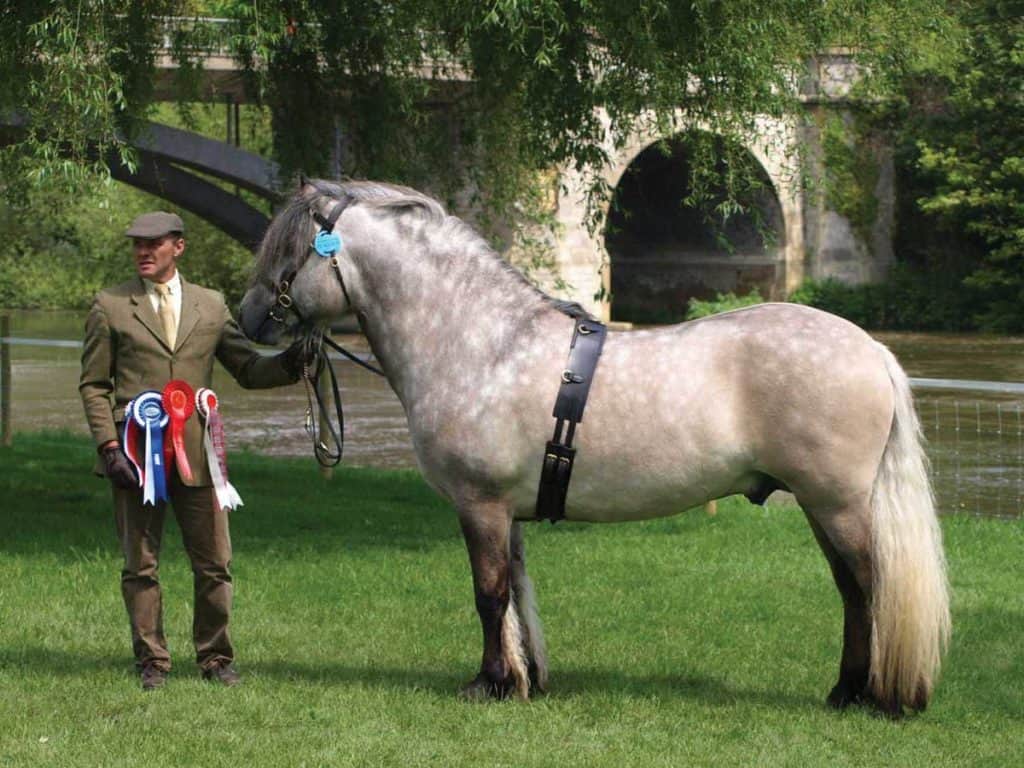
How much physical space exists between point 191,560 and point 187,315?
39.6 inches

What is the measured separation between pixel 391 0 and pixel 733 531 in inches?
173

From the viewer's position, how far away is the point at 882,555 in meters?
5.74

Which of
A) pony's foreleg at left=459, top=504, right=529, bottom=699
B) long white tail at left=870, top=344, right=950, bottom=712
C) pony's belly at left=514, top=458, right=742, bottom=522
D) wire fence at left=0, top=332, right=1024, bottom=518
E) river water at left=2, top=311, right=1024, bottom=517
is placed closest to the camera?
long white tail at left=870, top=344, right=950, bottom=712

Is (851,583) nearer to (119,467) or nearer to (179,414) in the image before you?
(179,414)

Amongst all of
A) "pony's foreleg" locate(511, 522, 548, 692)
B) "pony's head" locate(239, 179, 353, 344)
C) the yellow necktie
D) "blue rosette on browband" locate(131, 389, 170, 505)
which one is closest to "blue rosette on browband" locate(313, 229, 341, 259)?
"pony's head" locate(239, 179, 353, 344)

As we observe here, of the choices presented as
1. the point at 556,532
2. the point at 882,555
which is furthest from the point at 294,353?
the point at 556,532

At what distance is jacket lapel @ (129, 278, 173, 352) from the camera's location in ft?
20.6

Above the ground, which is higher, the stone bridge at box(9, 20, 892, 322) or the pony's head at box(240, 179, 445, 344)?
the pony's head at box(240, 179, 445, 344)

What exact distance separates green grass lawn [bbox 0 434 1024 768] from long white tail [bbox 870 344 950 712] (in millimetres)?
222

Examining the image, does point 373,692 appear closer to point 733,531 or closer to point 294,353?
point 294,353

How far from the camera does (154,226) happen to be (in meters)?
6.23

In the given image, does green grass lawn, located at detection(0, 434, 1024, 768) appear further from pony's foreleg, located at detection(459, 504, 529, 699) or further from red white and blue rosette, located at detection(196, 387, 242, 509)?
red white and blue rosette, located at detection(196, 387, 242, 509)

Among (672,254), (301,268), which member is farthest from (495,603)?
(672,254)

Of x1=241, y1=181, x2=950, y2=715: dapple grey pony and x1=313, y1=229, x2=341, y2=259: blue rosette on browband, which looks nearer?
x1=241, y1=181, x2=950, y2=715: dapple grey pony
